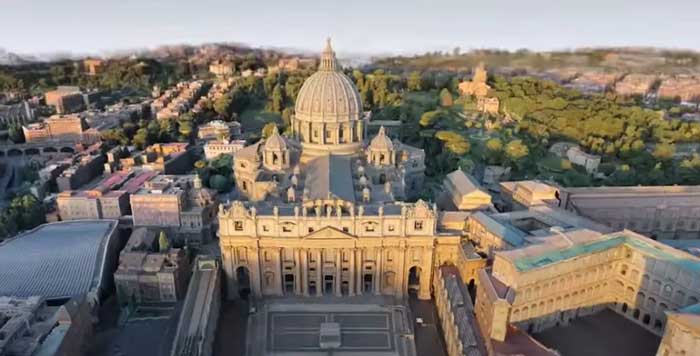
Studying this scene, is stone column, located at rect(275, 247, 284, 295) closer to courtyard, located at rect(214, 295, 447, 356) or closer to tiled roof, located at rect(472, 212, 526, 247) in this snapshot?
courtyard, located at rect(214, 295, 447, 356)

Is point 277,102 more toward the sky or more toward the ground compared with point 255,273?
more toward the sky

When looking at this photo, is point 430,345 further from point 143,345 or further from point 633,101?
point 633,101

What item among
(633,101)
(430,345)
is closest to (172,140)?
(430,345)

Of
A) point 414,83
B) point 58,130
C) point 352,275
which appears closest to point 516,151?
point 352,275

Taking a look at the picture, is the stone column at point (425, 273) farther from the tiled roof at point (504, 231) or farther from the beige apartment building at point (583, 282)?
the beige apartment building at point (583, 282)

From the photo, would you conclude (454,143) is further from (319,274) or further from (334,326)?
(334,326)

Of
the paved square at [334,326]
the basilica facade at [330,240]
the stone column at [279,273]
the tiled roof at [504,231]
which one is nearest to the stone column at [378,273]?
the basilica facade at [330,240]
